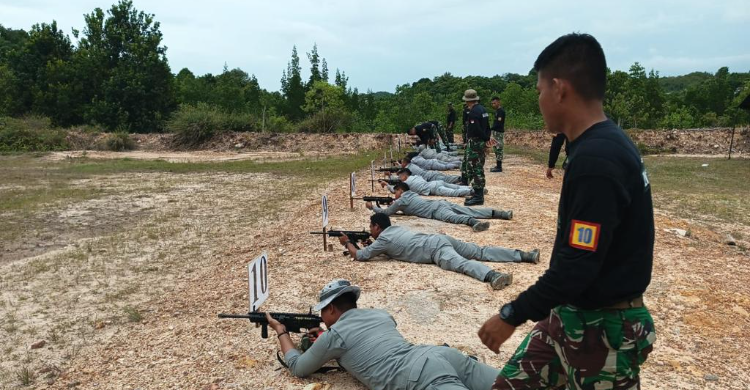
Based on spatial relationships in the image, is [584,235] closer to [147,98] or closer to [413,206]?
[413,206]

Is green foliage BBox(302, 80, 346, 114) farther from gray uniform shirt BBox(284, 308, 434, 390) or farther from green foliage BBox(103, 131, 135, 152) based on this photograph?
gray uniform shirt BBox(284, 308, 434, 390)

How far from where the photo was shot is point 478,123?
9.95 m

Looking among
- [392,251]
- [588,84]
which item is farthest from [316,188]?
[588,84]

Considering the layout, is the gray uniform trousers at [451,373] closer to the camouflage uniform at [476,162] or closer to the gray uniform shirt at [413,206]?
the gray uniform shirt at [413,206]

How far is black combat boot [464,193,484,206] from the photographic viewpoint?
9789 mm

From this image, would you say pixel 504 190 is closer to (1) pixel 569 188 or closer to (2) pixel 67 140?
(1) pixel 569 188

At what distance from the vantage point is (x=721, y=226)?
9656 millimetres

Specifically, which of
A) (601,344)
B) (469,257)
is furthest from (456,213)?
(601,344)

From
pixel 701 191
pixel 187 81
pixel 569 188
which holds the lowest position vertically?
pixel 701 191

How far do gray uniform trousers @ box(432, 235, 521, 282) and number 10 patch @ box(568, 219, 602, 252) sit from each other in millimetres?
4039

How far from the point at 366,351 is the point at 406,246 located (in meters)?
2.91

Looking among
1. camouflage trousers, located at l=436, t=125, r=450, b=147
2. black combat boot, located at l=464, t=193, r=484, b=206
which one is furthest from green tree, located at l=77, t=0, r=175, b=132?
black combat boot, located at l=464, t=193, r=484, b=206

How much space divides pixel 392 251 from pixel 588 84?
15.5 ft

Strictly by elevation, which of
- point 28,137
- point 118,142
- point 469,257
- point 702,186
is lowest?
point 702,186
